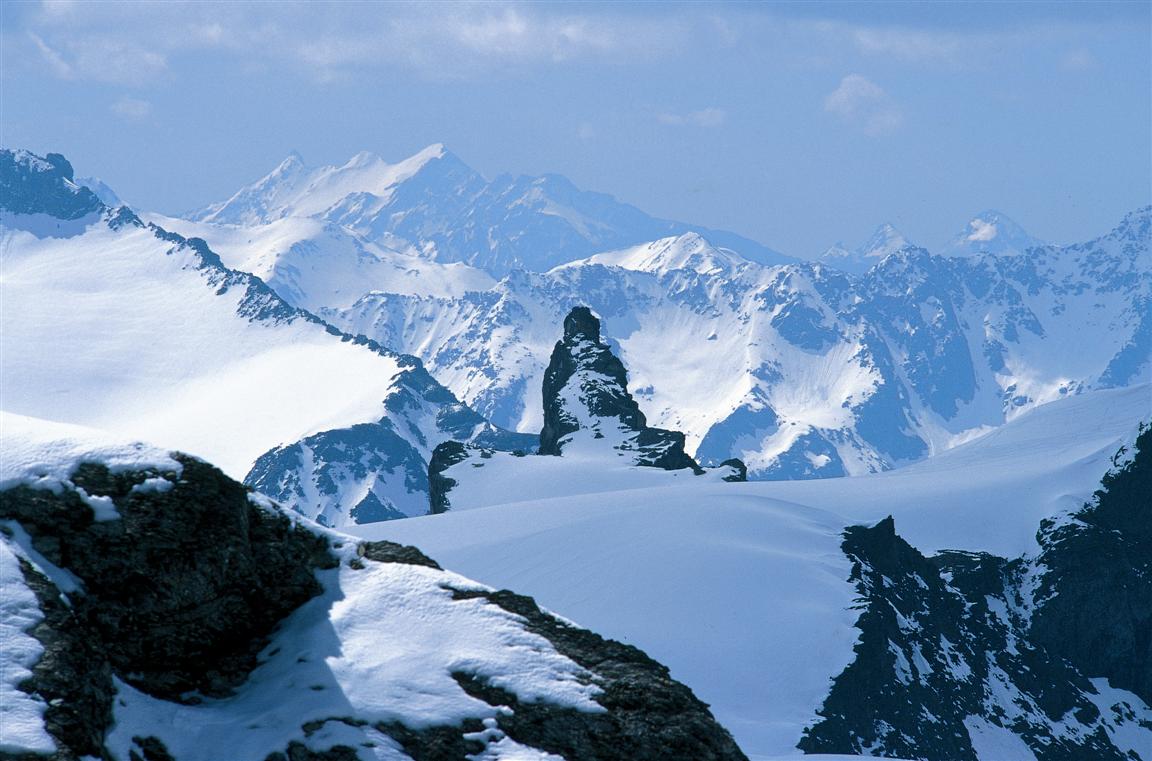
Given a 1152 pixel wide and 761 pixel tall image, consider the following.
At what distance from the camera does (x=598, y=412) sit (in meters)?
188

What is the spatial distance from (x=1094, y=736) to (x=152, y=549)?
383 feet

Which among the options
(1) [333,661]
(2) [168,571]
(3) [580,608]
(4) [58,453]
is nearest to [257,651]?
(1) [333,661]

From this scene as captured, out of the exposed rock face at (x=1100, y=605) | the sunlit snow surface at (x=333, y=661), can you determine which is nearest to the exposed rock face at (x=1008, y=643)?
the exposed rock face at (x=1100, y=605)

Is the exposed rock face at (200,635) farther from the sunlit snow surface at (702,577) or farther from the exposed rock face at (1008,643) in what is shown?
the exposed rock face at (1008,643)

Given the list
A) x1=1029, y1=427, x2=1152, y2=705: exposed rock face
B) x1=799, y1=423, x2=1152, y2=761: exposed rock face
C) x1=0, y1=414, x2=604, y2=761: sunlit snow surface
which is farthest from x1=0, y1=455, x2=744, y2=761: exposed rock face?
x1=1029, y1=427, x2=1152, y2=705: exposed rock face

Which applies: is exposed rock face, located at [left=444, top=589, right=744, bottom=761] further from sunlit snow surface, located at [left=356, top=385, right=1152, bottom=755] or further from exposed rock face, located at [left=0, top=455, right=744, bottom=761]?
sunlit snow surface, located at [left=356, top=385, right=1152, bottom=755]

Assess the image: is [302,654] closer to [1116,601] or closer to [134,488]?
[134,488]

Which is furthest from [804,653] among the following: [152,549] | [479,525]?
[152,549]

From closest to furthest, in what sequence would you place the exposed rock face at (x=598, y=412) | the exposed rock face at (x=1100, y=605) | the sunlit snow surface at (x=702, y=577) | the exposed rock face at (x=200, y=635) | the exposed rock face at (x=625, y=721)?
the exposed rock face at (x=200, y=635)
the exposed rock face at (x=625, y=721)
the sunlit snow surface at (x=702, y=577)
the exposed rock face at (x=1100, y=605)
the exposed rock face at (x=598, y=412)

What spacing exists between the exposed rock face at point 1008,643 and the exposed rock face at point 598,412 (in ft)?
138

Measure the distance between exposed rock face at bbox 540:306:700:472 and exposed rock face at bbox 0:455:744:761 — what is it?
145 metres

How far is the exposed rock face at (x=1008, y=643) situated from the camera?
9756cm

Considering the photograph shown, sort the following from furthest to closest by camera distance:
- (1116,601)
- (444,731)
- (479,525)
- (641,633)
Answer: (1116,601) → (479,525) → (641,633) → (444,731)

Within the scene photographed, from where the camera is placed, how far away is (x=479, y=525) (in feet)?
393
